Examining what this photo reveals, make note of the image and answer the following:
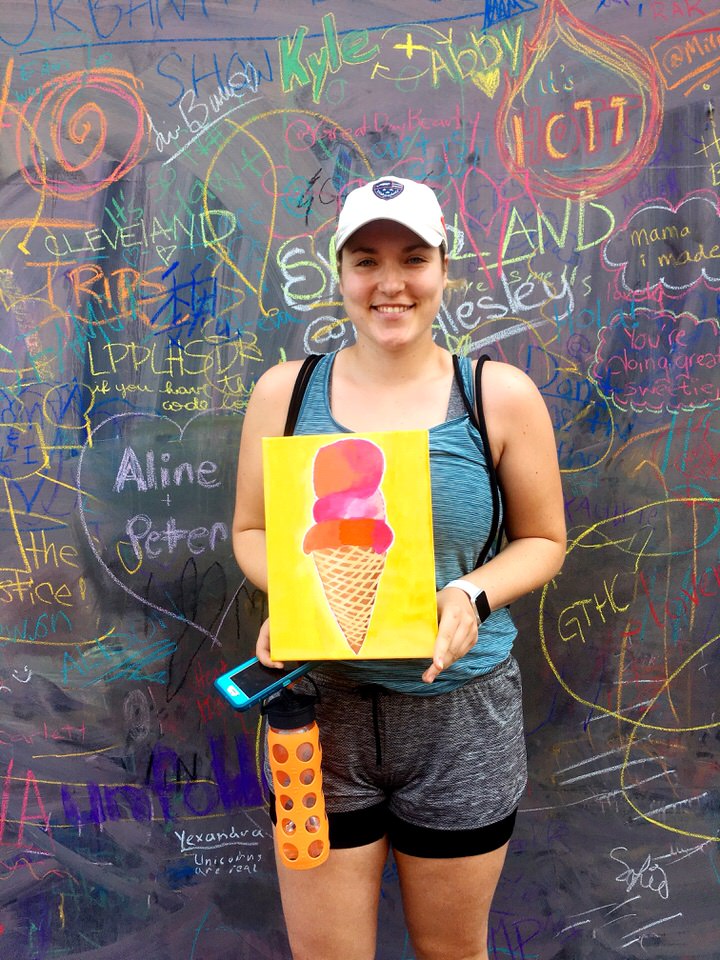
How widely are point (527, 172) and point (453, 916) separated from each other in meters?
1.74

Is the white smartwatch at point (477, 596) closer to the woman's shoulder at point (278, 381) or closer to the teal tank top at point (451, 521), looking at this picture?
the teal tank top at point (451, 521)

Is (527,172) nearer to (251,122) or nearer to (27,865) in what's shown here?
(251,122)

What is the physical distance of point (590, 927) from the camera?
7.91 feet

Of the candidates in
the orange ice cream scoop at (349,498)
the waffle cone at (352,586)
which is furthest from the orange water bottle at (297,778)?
the orange ice cream scoop at (349,498)

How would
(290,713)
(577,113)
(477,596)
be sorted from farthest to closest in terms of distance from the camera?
(577,113), (477,596), (290,713)

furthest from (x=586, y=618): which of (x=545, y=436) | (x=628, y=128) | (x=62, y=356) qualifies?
(x=62, y=356)

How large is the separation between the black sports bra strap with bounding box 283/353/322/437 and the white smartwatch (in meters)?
0.44

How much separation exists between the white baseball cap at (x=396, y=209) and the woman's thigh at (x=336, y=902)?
1.18m

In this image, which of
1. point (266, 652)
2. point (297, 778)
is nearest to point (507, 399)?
point (266, 652)

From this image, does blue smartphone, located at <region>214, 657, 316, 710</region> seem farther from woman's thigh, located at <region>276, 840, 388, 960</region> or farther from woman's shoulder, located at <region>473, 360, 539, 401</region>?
woman's shoulder, located at <region>473, 360, 539, 401</region>

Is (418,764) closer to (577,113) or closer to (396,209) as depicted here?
(396,209)

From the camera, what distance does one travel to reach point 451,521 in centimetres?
158

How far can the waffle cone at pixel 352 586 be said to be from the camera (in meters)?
1.44

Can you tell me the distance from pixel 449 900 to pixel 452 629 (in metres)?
0.61
